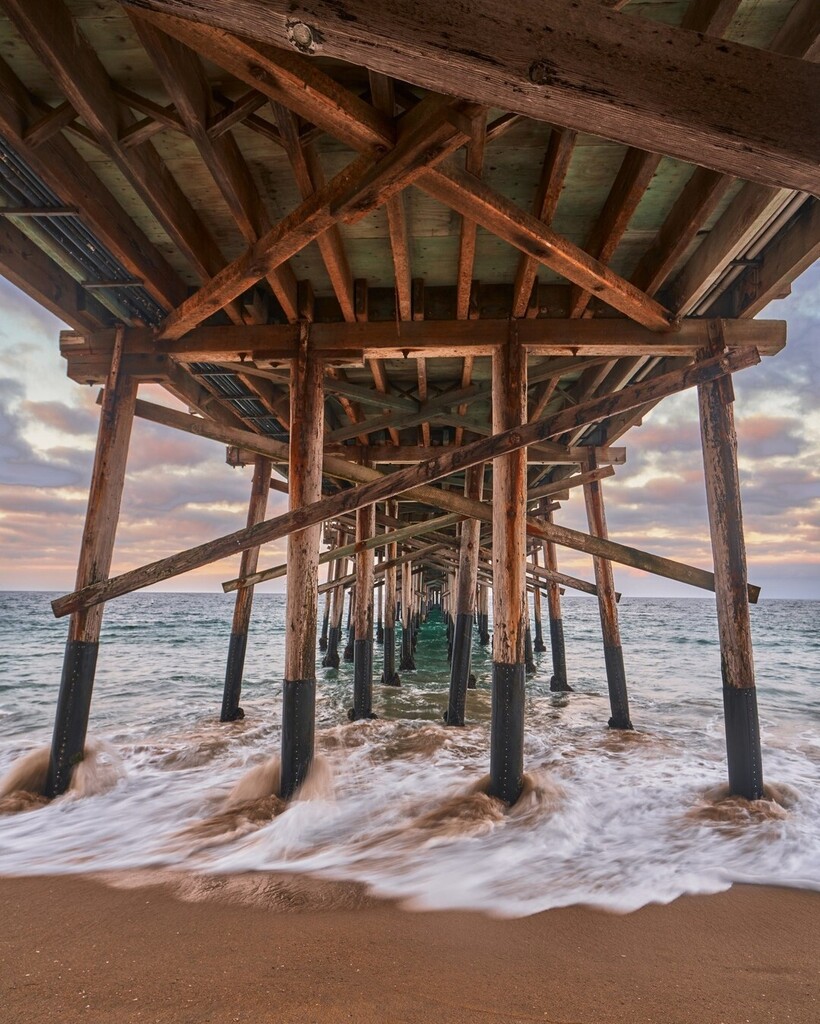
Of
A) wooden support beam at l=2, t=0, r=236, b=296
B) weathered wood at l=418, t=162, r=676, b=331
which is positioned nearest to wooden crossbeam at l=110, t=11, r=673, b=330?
weathered wood at l=418, t=162, r=676, b=331

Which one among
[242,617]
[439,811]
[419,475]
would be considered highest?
[419,475]

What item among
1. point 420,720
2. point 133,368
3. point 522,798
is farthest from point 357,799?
point 133,368

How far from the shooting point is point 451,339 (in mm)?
4582

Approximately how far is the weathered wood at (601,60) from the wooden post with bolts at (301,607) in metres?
3.36

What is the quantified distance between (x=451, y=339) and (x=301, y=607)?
2.62 metres

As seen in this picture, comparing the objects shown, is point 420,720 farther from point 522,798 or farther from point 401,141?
point 401,141

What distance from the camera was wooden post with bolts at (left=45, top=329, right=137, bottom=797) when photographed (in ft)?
14.0

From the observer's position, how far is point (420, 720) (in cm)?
762

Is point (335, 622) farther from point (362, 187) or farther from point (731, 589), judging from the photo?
point (362, 187)

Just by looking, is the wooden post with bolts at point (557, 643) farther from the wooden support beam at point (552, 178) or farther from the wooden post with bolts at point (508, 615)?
the wooden support beam at point (552, 178)

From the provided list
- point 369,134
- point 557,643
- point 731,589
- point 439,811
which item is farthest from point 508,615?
point 557,643

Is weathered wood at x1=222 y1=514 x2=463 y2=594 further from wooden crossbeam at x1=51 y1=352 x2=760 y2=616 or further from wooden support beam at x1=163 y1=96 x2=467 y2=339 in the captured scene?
wooden support beam at x1=163 y1=96 x2=467 y2=339

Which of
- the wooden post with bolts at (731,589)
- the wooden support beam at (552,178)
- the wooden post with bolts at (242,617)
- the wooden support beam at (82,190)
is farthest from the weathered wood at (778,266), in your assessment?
the wooden post with bolts at (242,617)

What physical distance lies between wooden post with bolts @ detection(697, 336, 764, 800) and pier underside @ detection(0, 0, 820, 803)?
22mm
